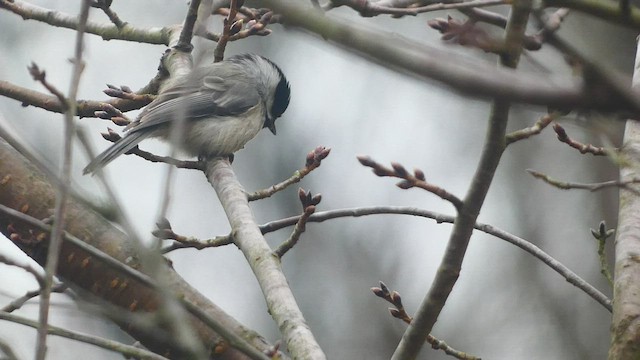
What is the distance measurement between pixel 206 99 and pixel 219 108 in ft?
0.37

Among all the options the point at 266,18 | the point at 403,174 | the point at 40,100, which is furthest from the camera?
the point at 266,18

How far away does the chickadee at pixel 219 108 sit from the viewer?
17.6 feet

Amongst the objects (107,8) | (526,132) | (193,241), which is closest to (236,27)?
(107,8)

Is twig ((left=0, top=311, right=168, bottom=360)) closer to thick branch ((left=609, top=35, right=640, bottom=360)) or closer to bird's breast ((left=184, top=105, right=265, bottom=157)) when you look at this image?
thick branch ((left=609, top=35, right=640, bottom=360))

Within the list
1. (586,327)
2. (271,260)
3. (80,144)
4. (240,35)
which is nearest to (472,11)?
(271,260)

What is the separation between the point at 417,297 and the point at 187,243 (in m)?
7.86

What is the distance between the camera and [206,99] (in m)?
6.30

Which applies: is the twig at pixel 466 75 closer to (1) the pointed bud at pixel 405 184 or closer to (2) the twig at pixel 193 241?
(1) the pointed bud at pixel 405 184

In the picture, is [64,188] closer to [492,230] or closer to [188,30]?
[492,230]

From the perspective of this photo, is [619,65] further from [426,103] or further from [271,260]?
[271,260]

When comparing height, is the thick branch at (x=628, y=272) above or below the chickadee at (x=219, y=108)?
below

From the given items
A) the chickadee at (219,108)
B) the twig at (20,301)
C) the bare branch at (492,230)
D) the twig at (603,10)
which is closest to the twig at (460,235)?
the bare branch at (492,230)

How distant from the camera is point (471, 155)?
12898mm

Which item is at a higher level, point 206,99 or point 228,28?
point 206,99
